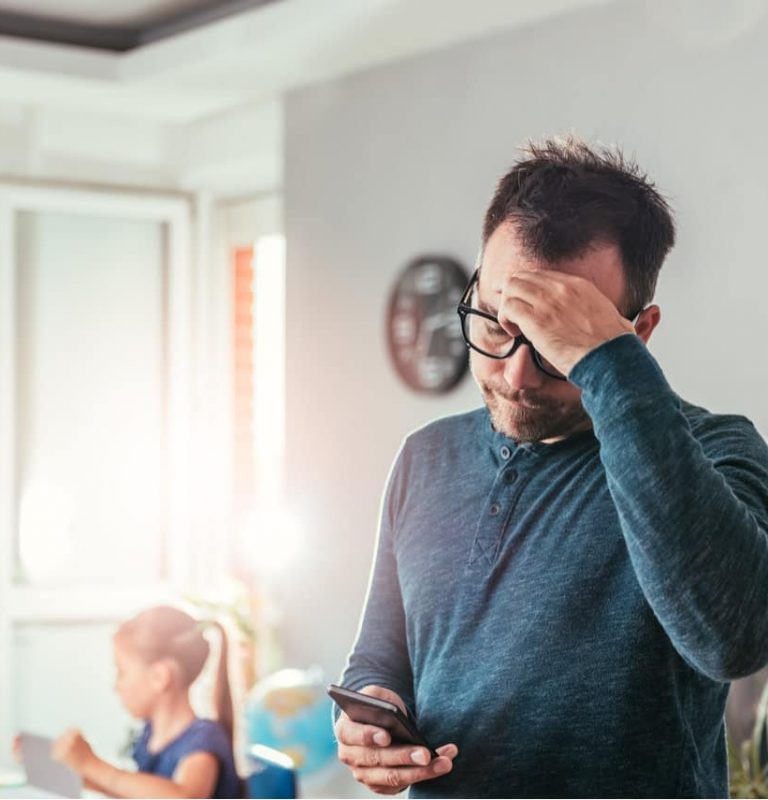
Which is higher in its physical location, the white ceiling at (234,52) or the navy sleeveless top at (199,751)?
the white ceiling at (234,52)

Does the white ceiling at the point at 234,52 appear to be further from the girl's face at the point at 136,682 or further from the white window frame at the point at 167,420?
the girl's face at the point at 136,682

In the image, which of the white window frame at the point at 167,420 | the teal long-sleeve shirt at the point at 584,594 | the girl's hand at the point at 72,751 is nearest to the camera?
the teal long-sleeve shirt at the point at 584,594

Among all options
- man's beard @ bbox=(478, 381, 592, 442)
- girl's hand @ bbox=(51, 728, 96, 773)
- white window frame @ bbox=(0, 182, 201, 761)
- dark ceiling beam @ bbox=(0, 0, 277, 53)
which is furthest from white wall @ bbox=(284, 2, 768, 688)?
man's beard @ bbox=(478, 381, 592, 442)

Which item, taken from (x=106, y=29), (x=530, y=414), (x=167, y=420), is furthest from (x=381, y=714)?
(x=167, y=420)

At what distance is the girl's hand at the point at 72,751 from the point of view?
2.41m

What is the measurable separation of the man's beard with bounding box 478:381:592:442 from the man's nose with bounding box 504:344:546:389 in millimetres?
11

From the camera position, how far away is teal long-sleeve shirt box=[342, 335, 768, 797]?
3.45 feet

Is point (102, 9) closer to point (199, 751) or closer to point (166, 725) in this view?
point (166, 725)

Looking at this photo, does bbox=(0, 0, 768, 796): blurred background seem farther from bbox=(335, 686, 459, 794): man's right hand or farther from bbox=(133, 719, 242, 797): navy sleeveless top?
bbox=(335, 686, 459, 794): man's right hand

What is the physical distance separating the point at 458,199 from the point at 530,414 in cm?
218

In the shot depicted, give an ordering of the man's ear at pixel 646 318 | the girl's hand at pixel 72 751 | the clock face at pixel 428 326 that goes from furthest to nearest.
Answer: the clock face at pixel 428 326 → the girl's hand at pixel 72 751 → the man's ear at pixel 646 318

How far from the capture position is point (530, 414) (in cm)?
130

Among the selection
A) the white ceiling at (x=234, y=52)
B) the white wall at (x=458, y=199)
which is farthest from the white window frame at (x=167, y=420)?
the white wall at (x=458, y=199)

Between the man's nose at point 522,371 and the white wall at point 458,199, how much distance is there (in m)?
1.48
